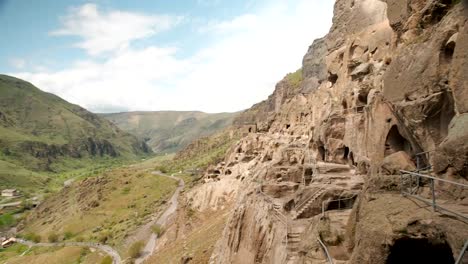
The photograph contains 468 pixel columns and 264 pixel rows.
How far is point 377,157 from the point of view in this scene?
22.1 m

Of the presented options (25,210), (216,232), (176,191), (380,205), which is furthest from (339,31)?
(25,210)

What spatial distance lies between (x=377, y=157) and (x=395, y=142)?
61.5 inches

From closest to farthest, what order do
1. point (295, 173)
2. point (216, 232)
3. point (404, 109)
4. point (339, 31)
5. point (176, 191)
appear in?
point (404, 109) → point (295, 173) → point (216, 232) → point (339, 31) → point (176, 191)

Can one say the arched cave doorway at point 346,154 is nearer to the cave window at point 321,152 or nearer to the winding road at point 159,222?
the cave window at point 321,152

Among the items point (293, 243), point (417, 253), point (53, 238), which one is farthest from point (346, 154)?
point (53, 238)

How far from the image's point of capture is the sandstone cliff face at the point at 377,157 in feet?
36.3

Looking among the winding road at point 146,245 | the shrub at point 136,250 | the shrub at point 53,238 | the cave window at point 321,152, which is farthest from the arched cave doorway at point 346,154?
the shrub at point 53,238

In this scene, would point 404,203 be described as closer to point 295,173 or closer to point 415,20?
point 415,20

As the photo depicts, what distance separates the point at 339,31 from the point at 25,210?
158081 millimetres

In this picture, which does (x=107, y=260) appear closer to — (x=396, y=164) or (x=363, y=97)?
(x=363, y=97)

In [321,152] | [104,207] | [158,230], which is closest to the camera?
[321,152]

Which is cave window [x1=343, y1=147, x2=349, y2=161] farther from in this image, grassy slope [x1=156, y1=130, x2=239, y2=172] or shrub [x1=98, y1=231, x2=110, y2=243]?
grassy slope [x1=156, y1=130, x2=239, y2=172]

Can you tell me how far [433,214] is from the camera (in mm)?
9992

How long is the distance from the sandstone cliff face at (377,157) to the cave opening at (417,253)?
0.14ft
